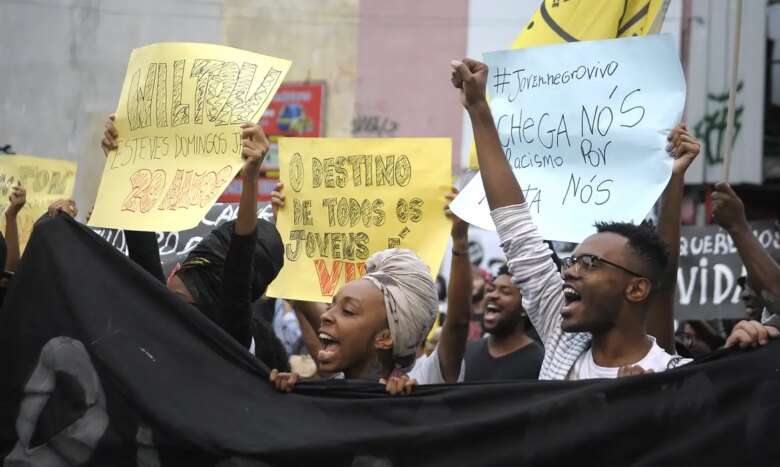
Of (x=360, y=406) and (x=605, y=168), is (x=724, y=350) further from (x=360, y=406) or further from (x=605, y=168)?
(x=605, y=168)

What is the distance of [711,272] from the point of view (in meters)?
7.57

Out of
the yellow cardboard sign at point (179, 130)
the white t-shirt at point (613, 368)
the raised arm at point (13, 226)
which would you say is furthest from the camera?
the raised arm at point (13, 226)

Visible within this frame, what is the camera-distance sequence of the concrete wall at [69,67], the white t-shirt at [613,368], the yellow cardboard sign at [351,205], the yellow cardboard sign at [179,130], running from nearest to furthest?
the white t-shirt at [613,368], the yellow cardboard sign at [179,130], the yellow cardboard sign at [351,205], the concrete wall at [69,67]

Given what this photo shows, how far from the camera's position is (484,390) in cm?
301

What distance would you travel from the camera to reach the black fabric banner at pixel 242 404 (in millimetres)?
2814

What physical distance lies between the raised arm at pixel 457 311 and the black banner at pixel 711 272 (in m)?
3.00

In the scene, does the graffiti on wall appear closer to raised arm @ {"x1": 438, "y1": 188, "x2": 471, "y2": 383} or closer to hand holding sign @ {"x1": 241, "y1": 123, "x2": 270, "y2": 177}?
raised arm @ {"x1": 438, "y1": 188, "x2": 471, "y2": 383}

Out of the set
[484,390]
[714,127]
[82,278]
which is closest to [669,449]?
[484,390]

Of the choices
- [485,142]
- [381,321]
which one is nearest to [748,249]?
[485,142]

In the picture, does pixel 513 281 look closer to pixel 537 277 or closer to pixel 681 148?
pixel 537 277

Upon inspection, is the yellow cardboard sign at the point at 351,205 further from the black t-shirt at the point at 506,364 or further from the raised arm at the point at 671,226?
the raised arm at the point at 671,226

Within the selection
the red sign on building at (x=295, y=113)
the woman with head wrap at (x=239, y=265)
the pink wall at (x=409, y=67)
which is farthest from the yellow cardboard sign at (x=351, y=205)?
the red sign on building at (x=295, y=113)

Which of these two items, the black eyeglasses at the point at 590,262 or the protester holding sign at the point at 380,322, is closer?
the black eyeglasses at the point at 590,262

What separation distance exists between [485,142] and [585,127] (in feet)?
1.87
